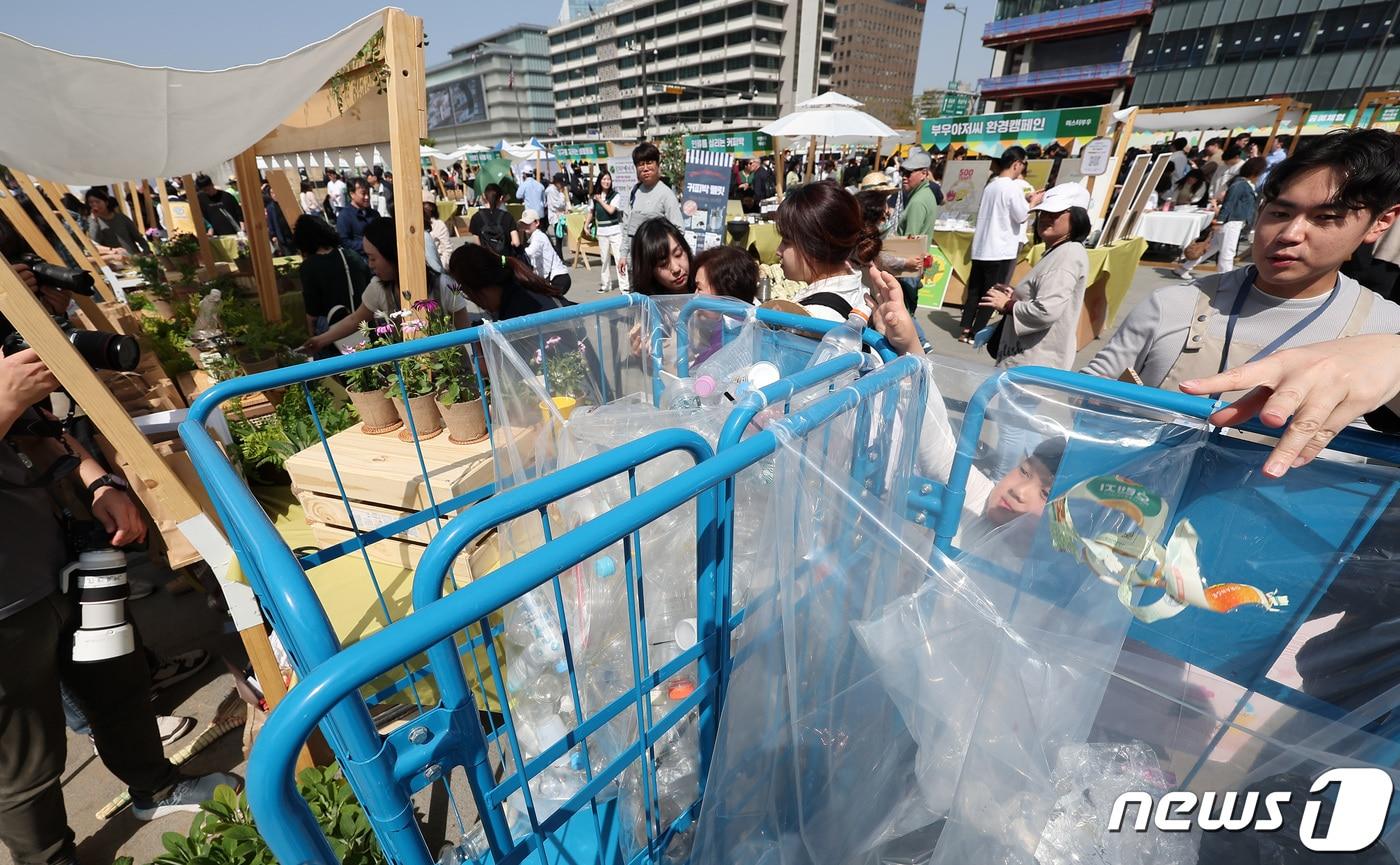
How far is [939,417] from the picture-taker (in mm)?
1636

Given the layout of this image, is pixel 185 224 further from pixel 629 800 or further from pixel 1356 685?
pixel 1356 685

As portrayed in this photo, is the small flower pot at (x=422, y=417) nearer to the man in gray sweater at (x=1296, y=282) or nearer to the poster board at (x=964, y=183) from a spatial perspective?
the man in gray sweater at (x=1296, y=282)

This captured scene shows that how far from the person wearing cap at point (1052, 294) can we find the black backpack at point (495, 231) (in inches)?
222

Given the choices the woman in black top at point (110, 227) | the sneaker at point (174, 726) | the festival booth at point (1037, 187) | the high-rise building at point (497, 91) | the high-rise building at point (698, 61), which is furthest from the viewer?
the high-rise building at point (497, 91)

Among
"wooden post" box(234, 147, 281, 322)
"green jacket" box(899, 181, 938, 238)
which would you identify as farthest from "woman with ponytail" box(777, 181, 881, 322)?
"green jacket" box(899, 181, 938, 238)

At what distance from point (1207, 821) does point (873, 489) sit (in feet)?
3.46

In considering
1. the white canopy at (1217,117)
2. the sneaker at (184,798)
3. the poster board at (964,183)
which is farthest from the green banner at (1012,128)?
the sneaker at (184,798)

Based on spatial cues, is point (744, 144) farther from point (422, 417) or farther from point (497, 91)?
point (497, 91)

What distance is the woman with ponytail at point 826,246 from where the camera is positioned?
2207mm

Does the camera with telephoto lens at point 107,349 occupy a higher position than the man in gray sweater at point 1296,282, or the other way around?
the man in gray sweater at point 1296,282

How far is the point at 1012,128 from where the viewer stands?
1552 cm

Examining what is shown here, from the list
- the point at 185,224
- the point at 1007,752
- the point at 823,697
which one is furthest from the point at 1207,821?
the point at 185,224

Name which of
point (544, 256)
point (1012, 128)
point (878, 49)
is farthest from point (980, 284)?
point (878, 49)

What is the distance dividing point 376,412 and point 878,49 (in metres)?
104
